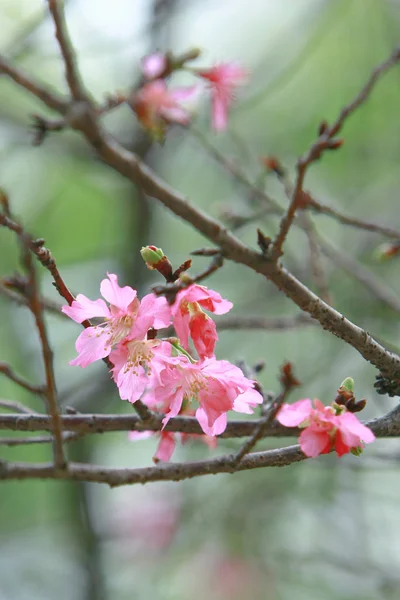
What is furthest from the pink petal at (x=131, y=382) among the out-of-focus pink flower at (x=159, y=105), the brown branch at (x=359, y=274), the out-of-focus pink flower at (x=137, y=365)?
the out-of-focus pink flower at (x=159, y=105)

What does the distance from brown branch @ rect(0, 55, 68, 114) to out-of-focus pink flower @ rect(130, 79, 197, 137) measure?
121 cm

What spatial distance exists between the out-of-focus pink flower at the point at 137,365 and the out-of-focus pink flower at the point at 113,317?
0.03 m

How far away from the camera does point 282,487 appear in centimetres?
452

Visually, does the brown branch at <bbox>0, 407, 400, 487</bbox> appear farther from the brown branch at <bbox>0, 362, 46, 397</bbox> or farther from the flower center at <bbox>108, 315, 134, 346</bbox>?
the flower center at <bbox>108, 315, 134, 346</bbox>

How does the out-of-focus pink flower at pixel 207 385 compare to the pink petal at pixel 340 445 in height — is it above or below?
above

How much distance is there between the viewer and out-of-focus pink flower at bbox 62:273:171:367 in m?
1.30

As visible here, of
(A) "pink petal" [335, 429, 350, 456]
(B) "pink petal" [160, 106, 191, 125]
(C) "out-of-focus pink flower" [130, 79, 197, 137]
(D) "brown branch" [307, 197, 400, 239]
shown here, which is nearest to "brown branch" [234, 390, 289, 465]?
(A) "pink petal" [335, 429, 350, 456]

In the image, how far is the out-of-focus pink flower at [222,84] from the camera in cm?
287

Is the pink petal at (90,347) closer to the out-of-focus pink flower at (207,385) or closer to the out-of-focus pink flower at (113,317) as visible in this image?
the out-of-focus pink flower at (113,317)

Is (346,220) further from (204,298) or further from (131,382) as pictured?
(131,382)

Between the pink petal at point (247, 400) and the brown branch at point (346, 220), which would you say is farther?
the brown branch at point (346, 220)

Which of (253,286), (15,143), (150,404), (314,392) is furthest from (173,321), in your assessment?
(253,286)

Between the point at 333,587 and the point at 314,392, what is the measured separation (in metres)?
1.54

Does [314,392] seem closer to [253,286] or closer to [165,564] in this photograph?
[253,286]
